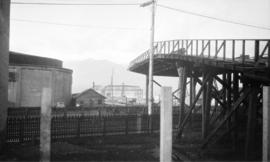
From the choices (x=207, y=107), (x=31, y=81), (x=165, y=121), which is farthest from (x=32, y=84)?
(x=165, y=121)

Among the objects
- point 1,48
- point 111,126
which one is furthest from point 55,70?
point 1,48

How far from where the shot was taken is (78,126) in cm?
1360

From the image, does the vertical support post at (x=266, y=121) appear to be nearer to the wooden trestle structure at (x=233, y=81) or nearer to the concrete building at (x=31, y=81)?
the wooden trestle structure at (x=233, y=81)

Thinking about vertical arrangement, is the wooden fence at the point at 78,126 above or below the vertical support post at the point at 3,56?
below

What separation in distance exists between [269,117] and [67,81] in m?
30.3

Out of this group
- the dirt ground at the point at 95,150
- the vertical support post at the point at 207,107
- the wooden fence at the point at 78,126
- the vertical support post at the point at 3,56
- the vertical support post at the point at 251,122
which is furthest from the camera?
the wooden fence at the point at 78,126

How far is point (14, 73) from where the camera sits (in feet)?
86.9

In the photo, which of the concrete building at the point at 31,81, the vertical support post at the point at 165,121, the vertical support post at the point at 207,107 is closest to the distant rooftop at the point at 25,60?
the concrete building at the point at 31,81

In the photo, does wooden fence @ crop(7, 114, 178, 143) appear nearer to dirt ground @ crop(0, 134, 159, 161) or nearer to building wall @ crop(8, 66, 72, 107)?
dirt ground @ crop(0, 134, 159, 161)

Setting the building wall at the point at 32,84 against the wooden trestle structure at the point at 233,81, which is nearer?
the wooden trestle structure at the point at 233,81

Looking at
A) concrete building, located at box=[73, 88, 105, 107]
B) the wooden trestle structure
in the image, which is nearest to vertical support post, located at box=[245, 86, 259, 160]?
the wooden trestle structure

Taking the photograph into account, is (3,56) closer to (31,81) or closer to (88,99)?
(31,81)

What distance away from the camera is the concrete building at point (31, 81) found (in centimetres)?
2641

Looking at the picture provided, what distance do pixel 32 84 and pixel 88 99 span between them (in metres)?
10.2
